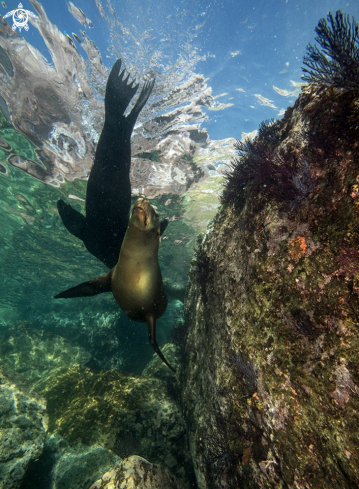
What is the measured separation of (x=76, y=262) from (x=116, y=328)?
26.8 feet

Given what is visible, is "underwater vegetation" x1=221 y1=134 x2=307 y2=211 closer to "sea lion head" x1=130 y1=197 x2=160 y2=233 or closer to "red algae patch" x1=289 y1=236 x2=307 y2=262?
"red algae patch" x1=289 y1=236 x2=307 y2=262

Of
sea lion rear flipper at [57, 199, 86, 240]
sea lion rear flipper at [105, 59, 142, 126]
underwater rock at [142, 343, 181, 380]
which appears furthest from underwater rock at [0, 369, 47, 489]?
sea lion rear flipper at [105, 59, 142, 126]

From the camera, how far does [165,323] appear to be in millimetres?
16266

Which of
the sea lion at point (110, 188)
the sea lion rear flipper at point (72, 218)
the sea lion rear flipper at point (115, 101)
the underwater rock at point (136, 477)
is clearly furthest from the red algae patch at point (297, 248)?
the sea lion rear flipper at point (115, 101)

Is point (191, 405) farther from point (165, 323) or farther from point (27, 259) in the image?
point (27, 259)

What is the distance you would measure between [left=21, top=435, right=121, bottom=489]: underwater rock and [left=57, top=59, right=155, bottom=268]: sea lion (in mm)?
4287

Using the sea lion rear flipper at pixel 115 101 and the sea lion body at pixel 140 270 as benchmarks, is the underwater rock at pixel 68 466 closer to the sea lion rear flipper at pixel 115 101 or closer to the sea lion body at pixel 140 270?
the sea lion body at pixel 140 270

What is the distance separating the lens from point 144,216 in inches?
83.4

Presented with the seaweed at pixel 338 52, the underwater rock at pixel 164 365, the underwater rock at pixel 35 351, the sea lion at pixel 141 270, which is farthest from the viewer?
the underwater rock at pixel 35 351

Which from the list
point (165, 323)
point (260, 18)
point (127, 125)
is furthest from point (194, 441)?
point (260, 18)

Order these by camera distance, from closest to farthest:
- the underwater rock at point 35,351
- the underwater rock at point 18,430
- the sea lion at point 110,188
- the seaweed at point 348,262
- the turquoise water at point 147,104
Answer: the seaweed at point 348,262 → the underwater rock at point 18,430 → the sea lion at point 110,188 → the turquoise water at point 147,104 → the underwater rock at point 35,351

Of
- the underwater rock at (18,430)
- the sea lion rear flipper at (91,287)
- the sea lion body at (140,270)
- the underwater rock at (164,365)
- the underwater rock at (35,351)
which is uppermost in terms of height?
the sea lion body at (140,270)

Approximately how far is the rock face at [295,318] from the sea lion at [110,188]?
2813 millimetres

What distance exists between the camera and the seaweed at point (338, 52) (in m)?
1.92
